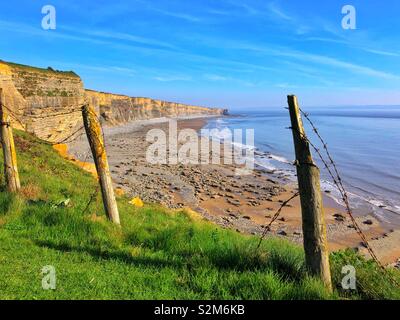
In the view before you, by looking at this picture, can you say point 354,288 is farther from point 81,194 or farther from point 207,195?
point 207,195

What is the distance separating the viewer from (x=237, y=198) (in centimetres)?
2402

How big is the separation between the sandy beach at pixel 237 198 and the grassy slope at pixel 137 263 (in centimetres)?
870

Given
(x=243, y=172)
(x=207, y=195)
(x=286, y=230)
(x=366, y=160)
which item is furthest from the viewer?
(x=366, y=160)

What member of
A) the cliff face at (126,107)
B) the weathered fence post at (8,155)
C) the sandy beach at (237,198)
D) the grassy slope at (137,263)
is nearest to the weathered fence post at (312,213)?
the grassy slope at (137,263)

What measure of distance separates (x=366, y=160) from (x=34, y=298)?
39.4m

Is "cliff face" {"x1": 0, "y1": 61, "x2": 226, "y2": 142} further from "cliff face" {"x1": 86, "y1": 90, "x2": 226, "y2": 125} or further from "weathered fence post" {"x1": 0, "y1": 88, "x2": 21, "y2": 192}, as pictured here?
"cliff face" {"x1": 86, "y1": 90, "x2": 226, "y2": 125}

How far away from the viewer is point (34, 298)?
4977 millimetres

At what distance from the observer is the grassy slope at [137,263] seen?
5.34 meters

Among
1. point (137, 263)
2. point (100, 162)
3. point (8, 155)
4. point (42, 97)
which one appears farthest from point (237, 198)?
point (42, 97)

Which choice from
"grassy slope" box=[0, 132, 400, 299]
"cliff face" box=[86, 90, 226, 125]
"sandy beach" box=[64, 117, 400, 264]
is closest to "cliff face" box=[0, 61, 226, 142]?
"sandy beach" box=[64, 117, 400, 264]

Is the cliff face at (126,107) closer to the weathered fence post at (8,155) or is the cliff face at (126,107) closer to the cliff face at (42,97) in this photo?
the cliff face at (42,97)
